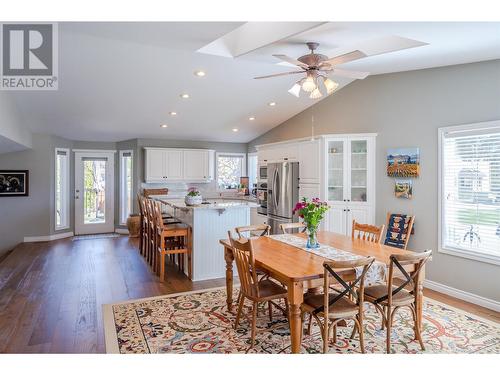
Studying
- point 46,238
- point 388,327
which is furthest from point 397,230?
point 46,238

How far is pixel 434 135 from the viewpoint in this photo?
4328 mm

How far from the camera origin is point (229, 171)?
8984 millimetres

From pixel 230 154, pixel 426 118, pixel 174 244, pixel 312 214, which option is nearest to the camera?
pixel 312 214

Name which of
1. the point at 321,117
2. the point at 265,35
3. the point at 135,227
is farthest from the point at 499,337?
the point at 135,227

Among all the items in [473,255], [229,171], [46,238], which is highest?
[229,171]

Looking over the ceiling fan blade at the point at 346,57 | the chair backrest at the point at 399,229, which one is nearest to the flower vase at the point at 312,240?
the ceiling fan blade at the point at 346,57

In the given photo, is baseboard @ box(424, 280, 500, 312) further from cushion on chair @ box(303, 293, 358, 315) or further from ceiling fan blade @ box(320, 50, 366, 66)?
ceiling fan blade @ box(320, 50, 366, 66)

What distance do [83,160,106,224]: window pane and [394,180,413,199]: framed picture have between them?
6673mm

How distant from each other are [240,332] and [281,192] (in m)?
3.63

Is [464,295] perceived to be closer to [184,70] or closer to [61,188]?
[184,70]

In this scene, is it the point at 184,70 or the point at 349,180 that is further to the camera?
the point at 349,180

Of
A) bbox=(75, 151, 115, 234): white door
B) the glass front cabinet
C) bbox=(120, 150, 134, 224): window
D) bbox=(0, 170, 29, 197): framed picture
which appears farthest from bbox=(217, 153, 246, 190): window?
bbox=(0, 170, 29, 197): framed picture

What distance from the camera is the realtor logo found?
3.46 meters

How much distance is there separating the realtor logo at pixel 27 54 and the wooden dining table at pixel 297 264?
2879mm
